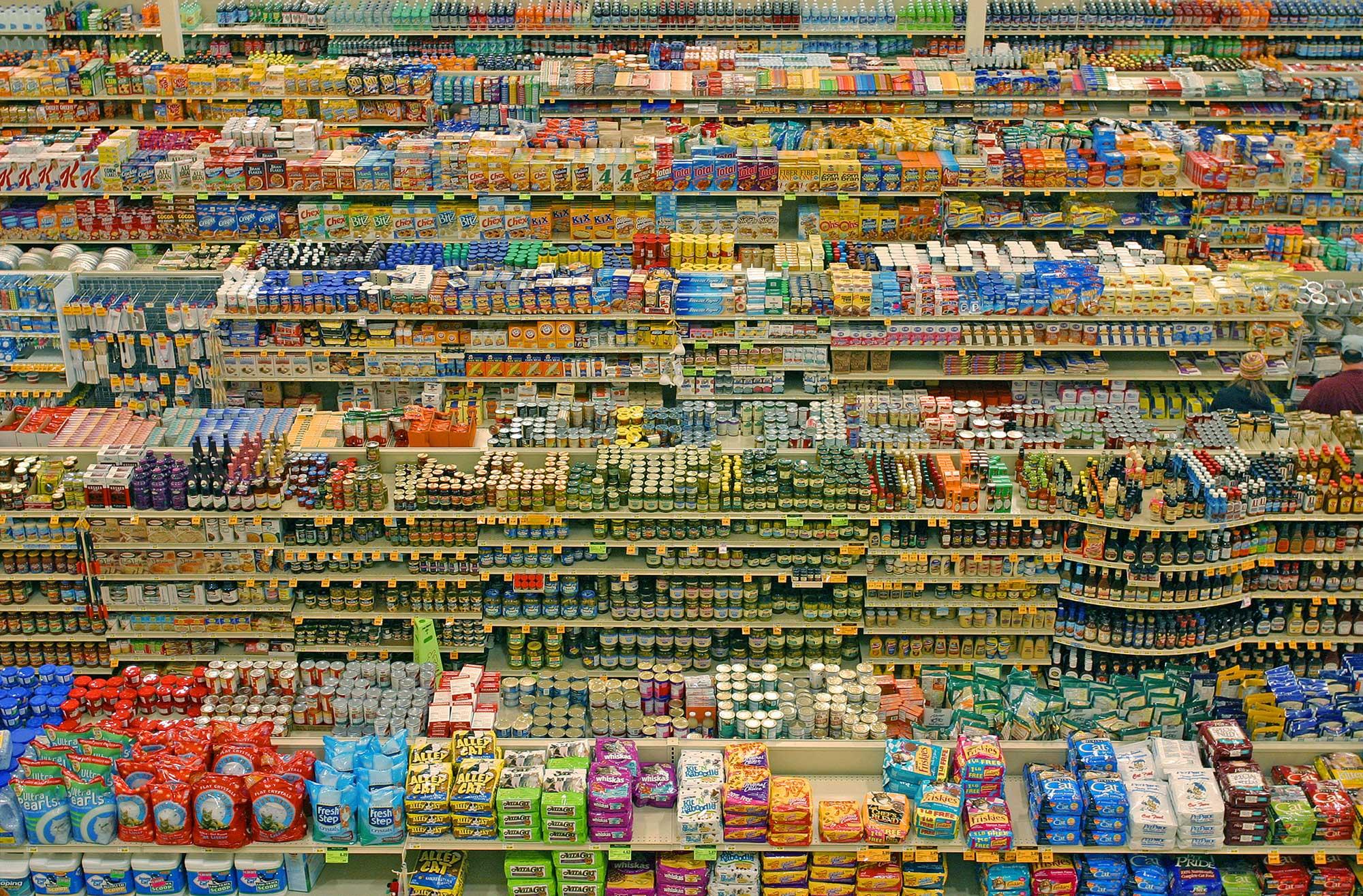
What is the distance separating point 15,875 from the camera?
5.76 m

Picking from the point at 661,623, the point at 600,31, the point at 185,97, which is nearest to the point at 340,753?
the point at 661,623

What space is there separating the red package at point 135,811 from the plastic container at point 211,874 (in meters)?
0.19

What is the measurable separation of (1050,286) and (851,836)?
5.36m

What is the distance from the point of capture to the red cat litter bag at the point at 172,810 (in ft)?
18.4

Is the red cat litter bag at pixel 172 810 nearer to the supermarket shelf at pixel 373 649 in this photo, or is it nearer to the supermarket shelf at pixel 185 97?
the supermarket shelf at pixel 373 649

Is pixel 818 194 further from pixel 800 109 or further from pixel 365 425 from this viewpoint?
pixel 365 425

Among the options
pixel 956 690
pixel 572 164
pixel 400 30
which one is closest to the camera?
pixel 956 690

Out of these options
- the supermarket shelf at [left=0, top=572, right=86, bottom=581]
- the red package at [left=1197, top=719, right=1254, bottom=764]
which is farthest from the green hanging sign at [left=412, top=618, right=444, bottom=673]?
the red package at [left=1197, top=719, right=1254, bottom=764]

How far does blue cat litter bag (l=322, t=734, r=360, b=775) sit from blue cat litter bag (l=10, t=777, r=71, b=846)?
1.02 m

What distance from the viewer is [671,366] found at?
32.6ft

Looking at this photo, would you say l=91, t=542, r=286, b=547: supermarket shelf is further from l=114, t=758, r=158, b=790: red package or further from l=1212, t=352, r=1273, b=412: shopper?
l=1212, t=352, r=1273, b=412: shopper

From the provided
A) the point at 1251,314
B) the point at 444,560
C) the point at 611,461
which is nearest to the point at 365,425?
the point at 444,560

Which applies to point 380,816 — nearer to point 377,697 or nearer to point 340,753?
point 340,753

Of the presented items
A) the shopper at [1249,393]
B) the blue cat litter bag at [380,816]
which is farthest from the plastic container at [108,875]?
the shopper at [1249,393]
